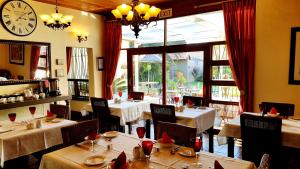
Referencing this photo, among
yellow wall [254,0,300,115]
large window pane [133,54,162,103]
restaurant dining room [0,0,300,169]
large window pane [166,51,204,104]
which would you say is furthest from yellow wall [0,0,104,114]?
yellow wall [254,0,300,115]

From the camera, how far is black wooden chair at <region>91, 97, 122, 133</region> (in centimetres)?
438

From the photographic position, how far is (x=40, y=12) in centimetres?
541

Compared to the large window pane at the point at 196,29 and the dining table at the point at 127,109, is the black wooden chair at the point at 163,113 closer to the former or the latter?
the dining table at the point at 127,109

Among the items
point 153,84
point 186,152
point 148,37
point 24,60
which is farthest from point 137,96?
point 186,152

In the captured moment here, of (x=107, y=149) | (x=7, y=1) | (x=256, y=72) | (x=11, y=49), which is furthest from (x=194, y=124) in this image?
(x=7, y=1)

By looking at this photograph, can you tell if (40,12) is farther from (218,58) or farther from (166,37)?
(218,58)

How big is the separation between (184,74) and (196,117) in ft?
7.85

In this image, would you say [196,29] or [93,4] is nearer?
[196,29]

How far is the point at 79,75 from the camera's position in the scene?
7379mm

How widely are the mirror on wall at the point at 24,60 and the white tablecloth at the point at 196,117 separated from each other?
9.98 feet

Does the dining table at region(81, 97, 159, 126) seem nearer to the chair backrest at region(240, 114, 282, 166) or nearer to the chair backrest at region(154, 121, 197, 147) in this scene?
the chair backrest at region(154, 121, 197, 147)

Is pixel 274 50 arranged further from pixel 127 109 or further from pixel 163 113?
pixel 127 109

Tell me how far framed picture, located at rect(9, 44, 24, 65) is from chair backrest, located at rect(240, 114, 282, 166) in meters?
4.65

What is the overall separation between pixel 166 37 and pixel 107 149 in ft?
13.6
